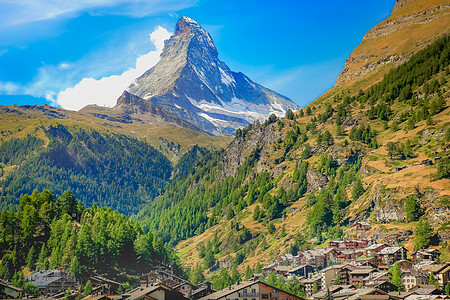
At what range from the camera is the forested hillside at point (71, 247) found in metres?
171

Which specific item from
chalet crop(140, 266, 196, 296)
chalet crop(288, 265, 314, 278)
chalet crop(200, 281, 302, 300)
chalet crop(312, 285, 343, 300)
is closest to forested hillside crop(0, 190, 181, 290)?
chalet crop(140, 266, 196, 296)

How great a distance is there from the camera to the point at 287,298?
463 feet

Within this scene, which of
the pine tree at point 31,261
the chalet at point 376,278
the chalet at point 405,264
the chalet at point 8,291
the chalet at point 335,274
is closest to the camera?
the chalet at point 8,291

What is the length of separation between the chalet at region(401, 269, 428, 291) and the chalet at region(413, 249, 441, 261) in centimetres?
1705

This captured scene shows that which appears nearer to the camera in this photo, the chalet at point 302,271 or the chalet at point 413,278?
the chalet at point 413,278

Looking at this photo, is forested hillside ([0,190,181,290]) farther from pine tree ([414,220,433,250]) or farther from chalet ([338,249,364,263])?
pine tree ([414,220,433,250])

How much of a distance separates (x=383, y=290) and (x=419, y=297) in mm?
10951

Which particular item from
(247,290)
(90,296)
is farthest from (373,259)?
(90,296)

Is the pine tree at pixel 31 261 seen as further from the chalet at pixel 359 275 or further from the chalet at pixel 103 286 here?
the chalet at pixel 359 275

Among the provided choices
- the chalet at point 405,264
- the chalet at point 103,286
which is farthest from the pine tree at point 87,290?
the chalet at point 405,264

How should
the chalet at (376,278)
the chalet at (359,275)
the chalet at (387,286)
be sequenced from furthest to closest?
the chalet at (359,275) < the chalet at (376,278) < the chalet at (387,286)

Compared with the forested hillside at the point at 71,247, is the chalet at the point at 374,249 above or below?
below

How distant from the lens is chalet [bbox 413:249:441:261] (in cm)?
17438

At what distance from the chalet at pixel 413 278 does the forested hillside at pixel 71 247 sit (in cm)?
7528
